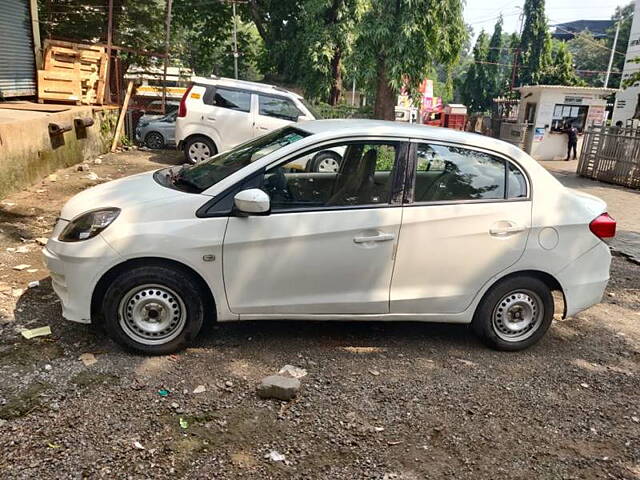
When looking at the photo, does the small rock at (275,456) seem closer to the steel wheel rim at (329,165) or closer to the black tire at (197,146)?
the steel wheel rim at (329,165)

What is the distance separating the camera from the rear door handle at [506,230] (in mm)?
3900

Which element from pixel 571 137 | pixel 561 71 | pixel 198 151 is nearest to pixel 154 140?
pixel 198 151

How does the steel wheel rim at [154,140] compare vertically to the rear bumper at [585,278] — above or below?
below

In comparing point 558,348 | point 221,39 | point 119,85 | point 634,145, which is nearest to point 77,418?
point 558,348

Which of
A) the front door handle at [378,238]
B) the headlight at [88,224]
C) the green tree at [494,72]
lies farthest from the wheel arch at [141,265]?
the green tree at [494,72]

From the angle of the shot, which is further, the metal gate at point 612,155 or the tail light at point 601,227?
the metal gate at point 612,155

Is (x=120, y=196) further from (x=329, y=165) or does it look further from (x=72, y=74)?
(x=72, y=74)

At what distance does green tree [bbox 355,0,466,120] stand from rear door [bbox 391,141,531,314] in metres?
10.2

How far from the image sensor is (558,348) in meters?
4.43

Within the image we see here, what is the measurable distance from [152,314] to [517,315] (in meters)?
2.75

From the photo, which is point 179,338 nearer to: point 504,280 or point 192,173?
point 192,173

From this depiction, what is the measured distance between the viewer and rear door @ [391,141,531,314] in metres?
3.83

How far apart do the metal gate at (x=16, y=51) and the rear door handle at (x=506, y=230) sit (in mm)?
9928

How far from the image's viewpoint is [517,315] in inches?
164
